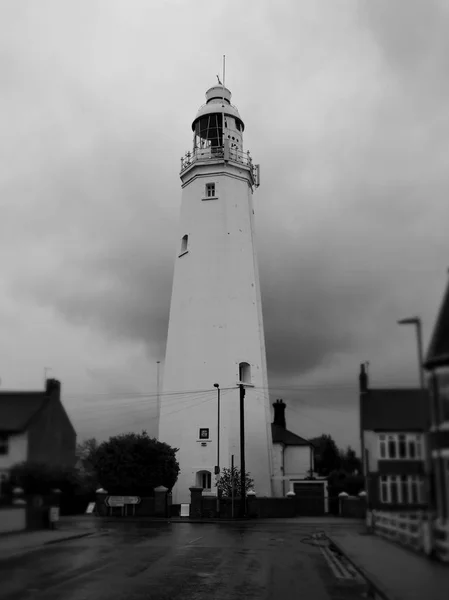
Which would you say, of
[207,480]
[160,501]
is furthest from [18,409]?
[207,480]

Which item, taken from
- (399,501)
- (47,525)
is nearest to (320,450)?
(399,501)

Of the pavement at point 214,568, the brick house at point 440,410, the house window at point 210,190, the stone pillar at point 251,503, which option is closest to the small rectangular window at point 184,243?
the house window at point 210,190

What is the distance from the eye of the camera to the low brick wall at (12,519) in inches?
243

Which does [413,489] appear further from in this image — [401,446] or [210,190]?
[210,190]

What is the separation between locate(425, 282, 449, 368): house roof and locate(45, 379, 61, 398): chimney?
381 cm

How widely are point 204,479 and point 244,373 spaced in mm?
8216

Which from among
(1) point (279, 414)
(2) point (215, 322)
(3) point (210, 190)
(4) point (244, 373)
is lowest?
(1) point (279, 414)

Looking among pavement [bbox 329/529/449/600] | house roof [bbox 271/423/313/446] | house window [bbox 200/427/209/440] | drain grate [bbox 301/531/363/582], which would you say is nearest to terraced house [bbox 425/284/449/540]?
pavement [bbox 329/529/449/600]

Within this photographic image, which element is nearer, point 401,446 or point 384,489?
point 401,446

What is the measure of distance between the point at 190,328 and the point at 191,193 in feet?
38.7

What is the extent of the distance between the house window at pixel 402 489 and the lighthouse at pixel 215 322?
39.1 m

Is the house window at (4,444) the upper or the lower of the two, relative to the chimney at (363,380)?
lower

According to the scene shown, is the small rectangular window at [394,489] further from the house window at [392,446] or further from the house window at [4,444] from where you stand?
the house window at [4,444]

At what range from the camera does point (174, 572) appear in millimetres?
14148
